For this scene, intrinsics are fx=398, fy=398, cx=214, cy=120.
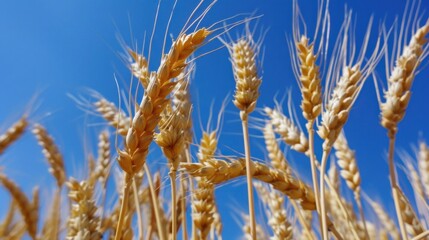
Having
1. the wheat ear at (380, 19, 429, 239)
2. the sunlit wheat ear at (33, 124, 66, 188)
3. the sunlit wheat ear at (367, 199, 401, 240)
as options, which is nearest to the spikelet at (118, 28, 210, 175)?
the wheat ear at (380, 19, 429, 239)

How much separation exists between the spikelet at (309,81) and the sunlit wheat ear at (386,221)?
1987mm

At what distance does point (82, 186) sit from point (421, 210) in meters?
1.82

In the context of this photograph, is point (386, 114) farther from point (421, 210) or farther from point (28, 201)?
point (28, 201)

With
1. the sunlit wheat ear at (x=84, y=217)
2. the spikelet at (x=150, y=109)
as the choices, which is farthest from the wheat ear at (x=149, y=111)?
the sunlit wheat ear at (x=84, y=217)

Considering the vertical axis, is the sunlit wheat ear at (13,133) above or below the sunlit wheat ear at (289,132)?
above

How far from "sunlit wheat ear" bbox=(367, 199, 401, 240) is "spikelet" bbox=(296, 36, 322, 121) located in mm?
1987

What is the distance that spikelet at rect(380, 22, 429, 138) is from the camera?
1.64 metres

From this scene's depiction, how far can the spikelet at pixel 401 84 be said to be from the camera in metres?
1.64

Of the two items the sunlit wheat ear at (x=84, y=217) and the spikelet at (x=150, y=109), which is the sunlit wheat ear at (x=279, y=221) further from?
the spikelet at (x=150, y=109)

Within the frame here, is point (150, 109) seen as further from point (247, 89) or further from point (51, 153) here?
point (51, 153)

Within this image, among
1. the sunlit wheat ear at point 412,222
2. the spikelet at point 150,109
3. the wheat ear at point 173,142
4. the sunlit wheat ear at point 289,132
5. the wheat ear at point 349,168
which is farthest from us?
the wheat ear at point 349,168

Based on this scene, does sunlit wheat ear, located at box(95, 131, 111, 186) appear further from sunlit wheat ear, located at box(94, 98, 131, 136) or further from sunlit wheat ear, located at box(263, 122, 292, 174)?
sunlit wheat ear, located at box(263, 122, 292, 174)

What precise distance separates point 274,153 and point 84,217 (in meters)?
1.11

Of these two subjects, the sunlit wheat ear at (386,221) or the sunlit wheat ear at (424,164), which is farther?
the sunlit wheat ear at (386,221)
